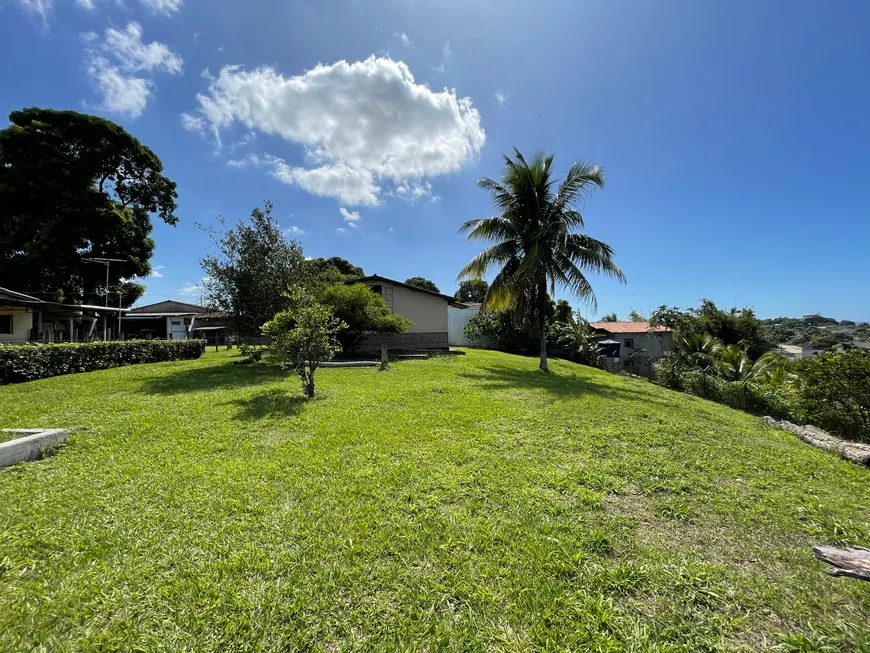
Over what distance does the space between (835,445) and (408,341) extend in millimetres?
16375

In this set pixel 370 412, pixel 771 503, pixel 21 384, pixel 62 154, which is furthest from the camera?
pixel 62 154

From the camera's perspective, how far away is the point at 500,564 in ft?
7.94

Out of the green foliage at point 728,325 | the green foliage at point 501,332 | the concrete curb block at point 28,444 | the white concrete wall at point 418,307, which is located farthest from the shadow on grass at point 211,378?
the green foliage at point 728,325

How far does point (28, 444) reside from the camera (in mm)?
4176

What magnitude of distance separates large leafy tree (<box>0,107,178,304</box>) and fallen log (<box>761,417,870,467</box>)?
107 ft

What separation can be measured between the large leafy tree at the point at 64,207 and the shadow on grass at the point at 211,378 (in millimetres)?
17695

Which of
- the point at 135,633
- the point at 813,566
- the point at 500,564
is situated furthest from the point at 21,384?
the point at 813,566

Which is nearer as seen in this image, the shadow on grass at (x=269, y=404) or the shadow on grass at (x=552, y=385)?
the shadow on grass at (x=269, y=404)

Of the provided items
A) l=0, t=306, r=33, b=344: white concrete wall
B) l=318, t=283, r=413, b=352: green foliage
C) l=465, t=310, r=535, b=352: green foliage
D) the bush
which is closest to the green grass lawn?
the bush

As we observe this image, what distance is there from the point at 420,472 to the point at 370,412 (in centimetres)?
283

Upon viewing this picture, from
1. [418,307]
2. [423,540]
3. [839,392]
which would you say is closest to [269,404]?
[423,540]

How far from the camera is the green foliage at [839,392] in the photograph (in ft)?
21.8

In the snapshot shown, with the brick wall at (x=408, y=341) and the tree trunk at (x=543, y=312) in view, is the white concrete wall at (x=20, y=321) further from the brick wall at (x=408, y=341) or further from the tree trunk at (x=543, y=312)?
the tree trunk at (x=543, y=312)

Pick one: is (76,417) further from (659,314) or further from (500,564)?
(659,314)
